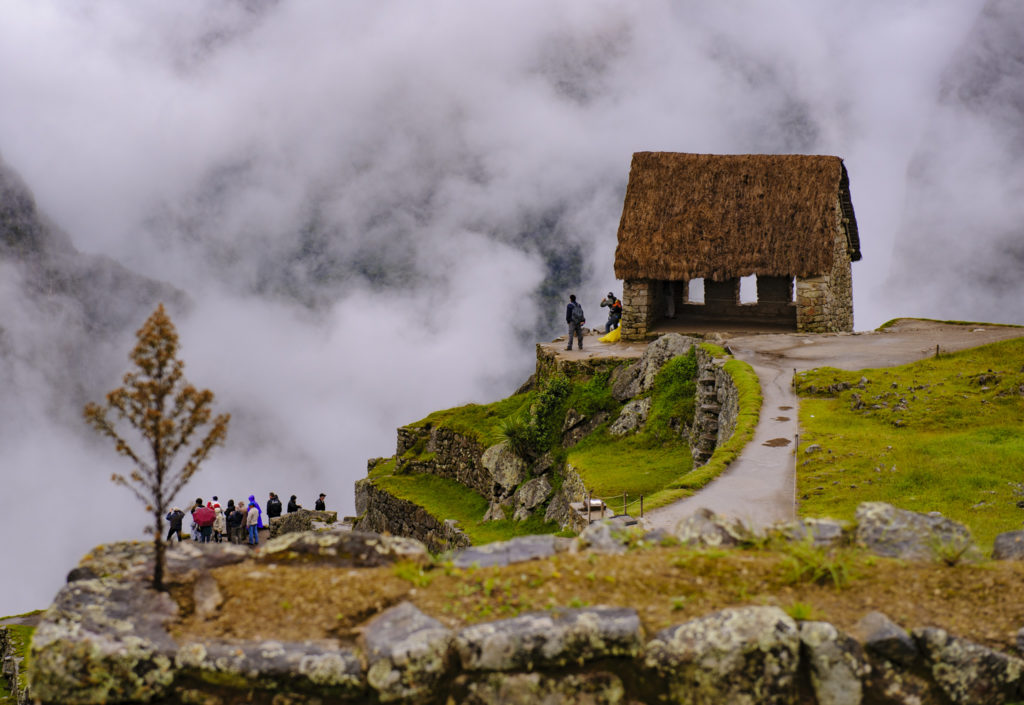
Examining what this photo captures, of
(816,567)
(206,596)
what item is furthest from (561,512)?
(206,596)

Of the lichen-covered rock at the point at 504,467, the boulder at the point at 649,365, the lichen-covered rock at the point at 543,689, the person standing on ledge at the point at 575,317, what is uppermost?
the person standing on ledge at the point at 575,317

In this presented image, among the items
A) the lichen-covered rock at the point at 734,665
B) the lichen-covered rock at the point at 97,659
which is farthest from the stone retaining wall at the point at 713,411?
the lichen-covered rock at the point at 97,659

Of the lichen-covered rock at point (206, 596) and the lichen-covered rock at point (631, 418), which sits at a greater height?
the lichen-covered rock at point (631, 418)

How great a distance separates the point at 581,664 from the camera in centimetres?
665

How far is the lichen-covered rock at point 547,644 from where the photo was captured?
662 cm

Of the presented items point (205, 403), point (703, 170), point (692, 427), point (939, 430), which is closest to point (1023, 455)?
point (939, 430)

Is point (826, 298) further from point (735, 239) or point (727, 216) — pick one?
point (727, 216)

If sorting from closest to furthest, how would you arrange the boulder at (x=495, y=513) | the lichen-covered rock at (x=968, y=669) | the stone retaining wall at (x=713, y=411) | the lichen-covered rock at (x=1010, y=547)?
the lichen-covered rock at (x=968, y=669) < the lichen-covered rock at (x=1010, y=547) < the stone retaining wall at (x=713, y=411) < the boulder at (x=495, y=513)

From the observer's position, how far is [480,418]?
3172 centimetres

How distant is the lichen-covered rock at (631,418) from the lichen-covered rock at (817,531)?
16223 mm

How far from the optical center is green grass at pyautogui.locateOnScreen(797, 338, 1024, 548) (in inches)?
550

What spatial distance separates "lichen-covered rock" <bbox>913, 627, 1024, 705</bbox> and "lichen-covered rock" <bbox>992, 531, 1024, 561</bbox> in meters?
1.94

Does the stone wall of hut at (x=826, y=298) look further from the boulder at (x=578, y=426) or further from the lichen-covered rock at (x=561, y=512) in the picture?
the lichen-covered rock at (x=561, y=512)

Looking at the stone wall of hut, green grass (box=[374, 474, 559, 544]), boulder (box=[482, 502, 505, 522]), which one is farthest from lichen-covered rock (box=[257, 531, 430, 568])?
the stone wall of hut
